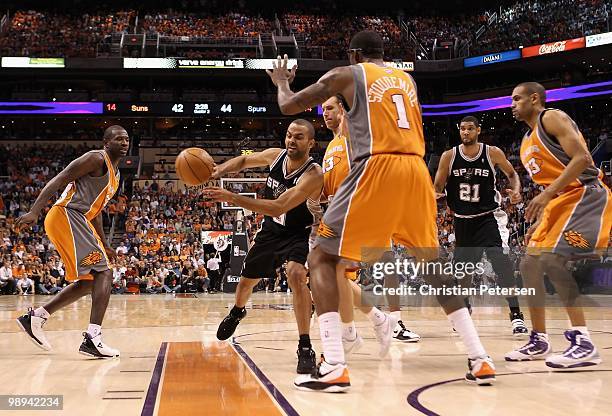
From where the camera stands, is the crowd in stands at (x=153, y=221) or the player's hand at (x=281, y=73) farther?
the crowd in stands at (x=153, y=221)

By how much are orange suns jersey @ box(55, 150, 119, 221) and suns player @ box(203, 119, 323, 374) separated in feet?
4.33

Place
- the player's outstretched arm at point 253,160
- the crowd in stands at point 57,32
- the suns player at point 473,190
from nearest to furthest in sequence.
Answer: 1. the player's outstretched arm at point 253,160
2. the suns player at point 473,190
3. the crowd in stands at point 57,32

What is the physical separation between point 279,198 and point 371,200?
0.71 meters

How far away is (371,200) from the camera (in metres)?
3.77

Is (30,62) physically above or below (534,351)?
above

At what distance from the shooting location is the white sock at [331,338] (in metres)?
3.75

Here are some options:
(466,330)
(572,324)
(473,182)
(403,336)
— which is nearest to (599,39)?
(473,182)

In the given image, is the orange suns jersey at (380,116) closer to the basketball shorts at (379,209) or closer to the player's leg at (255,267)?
the basketball shorts at (379,209)

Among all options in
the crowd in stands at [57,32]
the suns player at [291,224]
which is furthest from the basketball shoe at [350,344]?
the crowd in stands at [57,32]

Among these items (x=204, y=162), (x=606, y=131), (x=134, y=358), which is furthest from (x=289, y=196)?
(x=606, y=131)

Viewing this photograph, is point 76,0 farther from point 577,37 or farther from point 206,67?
point 577,37

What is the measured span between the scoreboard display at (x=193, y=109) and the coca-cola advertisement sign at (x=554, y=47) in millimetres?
8939

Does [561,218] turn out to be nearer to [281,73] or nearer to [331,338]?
[331,338]

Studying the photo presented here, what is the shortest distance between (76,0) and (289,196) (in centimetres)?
3187
